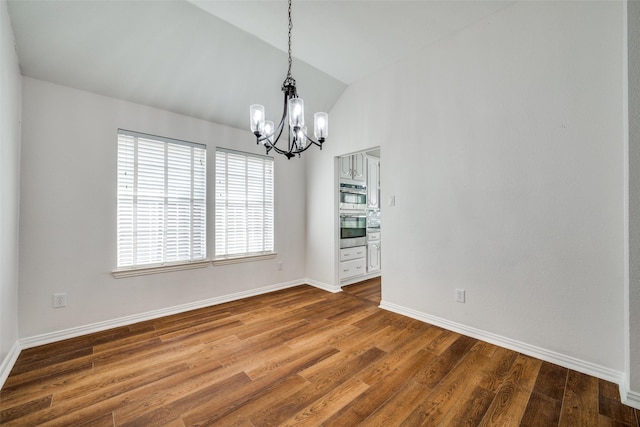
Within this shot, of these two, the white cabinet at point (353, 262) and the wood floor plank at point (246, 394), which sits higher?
the white cabinet at point (353, 262)

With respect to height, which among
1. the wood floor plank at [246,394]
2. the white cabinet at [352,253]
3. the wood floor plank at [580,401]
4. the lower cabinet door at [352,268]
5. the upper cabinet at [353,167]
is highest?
the upper cabinet at [353,167]

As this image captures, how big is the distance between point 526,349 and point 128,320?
3902 mm

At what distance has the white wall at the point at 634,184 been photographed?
1.68 meters

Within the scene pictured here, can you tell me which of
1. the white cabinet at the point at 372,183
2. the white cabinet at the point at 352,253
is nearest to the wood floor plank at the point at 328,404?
the white cabinet at the point at 352,253

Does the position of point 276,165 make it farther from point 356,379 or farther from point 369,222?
point 356,379

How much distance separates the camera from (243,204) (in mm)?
3852

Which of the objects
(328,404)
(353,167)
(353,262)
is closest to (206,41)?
(353,167)

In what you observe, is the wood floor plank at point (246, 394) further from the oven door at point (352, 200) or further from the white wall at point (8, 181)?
the oven door at point (352, 200)

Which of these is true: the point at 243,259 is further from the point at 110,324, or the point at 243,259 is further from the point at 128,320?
the point at 110,324

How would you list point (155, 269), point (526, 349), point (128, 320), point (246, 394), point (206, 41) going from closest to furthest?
point (246, 394) → point (526, 349) → point (206, 41) → point (128, 320) → point (155, 269)

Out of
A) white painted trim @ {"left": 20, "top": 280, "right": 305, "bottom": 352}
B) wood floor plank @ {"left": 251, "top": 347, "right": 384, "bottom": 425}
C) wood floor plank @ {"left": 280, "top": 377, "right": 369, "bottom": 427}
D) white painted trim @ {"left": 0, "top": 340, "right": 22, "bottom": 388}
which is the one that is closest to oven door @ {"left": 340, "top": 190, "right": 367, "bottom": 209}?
white painted trim @ {"left": 20, "top": 280, "right": 305, "bottom": 352}

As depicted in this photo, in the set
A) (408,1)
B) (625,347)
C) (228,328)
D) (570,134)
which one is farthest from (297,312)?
(408,1)

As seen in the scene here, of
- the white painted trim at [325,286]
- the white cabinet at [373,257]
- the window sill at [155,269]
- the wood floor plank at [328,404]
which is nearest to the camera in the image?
the wood floor plank at [328,404]

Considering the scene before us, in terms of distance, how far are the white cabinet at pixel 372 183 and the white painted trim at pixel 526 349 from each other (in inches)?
90.0
